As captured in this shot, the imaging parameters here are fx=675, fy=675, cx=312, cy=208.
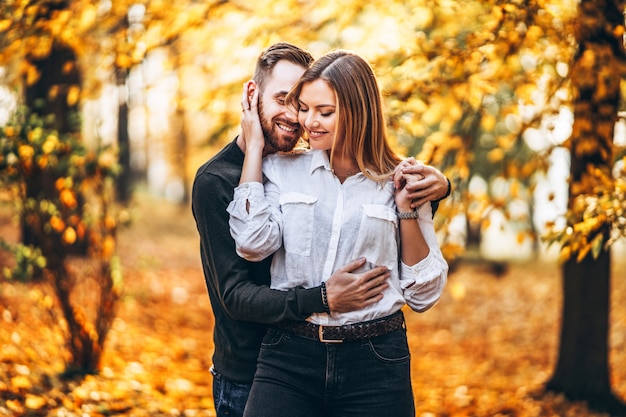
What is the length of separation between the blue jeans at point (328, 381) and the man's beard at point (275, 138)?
2.65 feet

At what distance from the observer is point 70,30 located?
5023mm

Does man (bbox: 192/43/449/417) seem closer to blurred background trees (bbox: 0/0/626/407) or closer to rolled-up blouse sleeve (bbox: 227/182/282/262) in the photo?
rolled-up blouse sleeve (bbox: 227/182/282/262)

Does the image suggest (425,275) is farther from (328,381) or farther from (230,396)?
(230,396)

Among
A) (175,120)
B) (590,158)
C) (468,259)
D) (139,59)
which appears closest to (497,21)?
(590,158)

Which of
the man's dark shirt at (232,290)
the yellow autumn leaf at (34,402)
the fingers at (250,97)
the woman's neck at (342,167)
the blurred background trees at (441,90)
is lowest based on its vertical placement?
the yellow autumn leaf at (34,402)

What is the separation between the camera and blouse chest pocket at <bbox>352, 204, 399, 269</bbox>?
252cm

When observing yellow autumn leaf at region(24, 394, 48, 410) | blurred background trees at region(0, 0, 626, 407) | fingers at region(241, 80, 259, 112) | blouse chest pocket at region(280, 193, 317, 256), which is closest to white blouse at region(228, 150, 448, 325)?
blouse chest pocket at region(280, 193, 317, 256)

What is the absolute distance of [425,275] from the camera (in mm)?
2590

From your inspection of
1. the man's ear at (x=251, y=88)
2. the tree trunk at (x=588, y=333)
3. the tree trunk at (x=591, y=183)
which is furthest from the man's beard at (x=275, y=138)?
the tree trunk at (x=588, y=333)

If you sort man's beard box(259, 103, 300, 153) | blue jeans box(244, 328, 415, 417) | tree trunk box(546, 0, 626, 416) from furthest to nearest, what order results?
tree trunk box(546, 0, 626, 416) < man's beard box(259, 103, 300, 153) < blue jeans box(244, 328, 415, 417)

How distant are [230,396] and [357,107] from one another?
127 cm

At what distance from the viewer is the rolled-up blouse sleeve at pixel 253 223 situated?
96.7 inches

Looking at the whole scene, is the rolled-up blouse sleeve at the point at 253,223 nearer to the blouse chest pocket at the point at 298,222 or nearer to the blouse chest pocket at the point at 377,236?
the blouse chest pocket at the point at 298,222

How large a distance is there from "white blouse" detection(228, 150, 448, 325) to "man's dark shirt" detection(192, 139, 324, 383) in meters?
0.08
